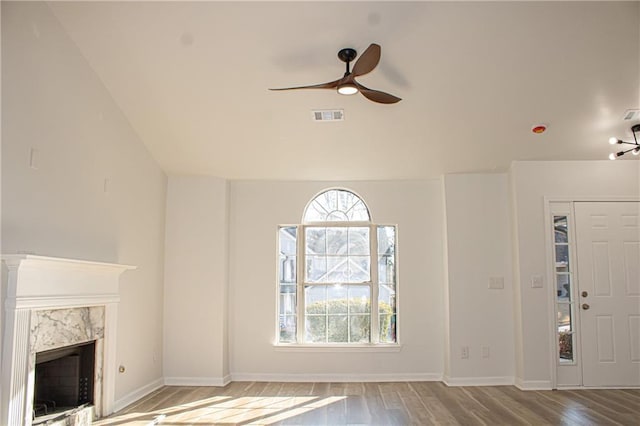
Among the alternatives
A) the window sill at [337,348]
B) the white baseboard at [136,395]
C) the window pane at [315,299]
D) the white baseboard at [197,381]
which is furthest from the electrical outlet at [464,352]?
the white baseboard at [136,395]

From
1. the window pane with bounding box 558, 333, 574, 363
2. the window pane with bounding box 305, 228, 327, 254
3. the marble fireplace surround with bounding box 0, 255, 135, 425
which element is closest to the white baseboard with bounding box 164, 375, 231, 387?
the marble fireplace surround with bounding box 0, 255, 135, 425

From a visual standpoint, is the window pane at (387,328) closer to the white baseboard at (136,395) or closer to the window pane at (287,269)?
the window pane at (287,269)

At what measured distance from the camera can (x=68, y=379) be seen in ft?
14.7

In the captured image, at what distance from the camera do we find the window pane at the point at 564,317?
19.2 feet

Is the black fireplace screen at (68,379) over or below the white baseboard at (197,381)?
over

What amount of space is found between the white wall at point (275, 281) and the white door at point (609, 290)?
1526mm

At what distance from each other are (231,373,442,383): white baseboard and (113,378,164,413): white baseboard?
852 mm

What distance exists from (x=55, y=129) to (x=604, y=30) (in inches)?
164

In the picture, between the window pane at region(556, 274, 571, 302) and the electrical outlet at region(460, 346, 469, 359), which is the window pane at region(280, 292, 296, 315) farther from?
the window pane at region(556, 274, 571, 302)

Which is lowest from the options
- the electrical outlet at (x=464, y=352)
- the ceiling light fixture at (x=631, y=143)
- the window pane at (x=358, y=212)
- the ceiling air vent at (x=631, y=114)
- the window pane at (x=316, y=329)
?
the electrical outlet at (x=464, y=352)

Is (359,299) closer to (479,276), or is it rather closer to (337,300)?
(337,300)

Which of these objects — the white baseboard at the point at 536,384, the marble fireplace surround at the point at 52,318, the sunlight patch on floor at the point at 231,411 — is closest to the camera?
the marble fireplace surround at the point at 52,318

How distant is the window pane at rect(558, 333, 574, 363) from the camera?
19.0 feet

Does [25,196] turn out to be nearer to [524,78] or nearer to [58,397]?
[58,397]
